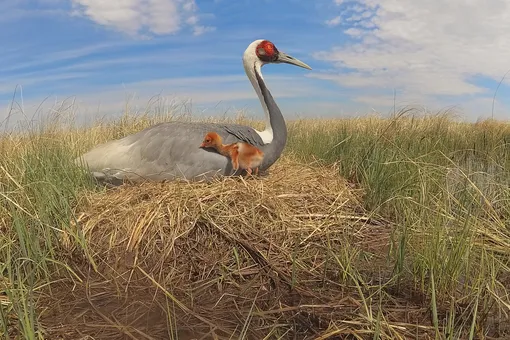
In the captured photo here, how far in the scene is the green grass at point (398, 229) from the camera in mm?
1981

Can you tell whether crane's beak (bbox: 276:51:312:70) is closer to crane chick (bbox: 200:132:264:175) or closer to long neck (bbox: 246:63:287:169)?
long neck (bbox: 246:63:287:169)

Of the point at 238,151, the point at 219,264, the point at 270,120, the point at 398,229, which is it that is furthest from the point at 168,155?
the point at 398,229

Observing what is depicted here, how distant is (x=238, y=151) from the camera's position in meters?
3.80

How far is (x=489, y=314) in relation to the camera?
201 centimetres

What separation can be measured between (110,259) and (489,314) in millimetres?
2225

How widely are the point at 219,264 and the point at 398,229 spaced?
121cm

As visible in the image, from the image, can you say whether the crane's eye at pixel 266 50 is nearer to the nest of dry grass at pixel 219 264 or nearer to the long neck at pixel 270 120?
the long neck at pixel 270 120

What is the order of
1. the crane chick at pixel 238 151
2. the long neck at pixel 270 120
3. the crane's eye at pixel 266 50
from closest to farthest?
the crane chick at pixel 238 151
the long neck at pixel 270 120
the crane's eye at pixel 266 50

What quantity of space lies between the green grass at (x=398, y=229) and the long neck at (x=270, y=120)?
77cm

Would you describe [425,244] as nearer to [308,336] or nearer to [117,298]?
[308,336]

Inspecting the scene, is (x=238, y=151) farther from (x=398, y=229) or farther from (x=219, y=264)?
(x=398, y=229)

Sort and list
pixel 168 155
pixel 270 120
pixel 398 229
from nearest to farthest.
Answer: pixel 398 229 → pixel 168 155 → pixel 270 120

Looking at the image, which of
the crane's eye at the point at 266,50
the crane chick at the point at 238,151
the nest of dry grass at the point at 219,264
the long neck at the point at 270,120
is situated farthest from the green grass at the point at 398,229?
A: the crane's eye at the point at 266,50

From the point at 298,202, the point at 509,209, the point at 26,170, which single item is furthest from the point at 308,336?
the point at 26,170
